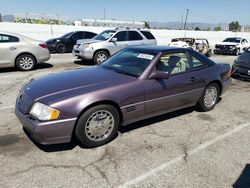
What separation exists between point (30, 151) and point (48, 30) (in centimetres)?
2160

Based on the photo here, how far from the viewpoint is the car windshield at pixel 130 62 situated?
453 centimetres

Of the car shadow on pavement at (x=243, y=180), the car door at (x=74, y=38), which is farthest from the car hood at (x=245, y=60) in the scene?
the car door at (x=74, y=38)

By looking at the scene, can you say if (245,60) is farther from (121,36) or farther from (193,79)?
(121,36)

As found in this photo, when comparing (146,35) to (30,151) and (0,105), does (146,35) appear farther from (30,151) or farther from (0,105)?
(30,151)

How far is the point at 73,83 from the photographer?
404cm

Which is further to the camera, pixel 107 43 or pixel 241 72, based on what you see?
pixel 107 43

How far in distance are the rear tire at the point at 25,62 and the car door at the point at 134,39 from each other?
15.0 feet

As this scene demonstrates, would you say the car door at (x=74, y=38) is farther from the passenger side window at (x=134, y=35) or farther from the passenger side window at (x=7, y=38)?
the passenger side window at (x=7, y=38)

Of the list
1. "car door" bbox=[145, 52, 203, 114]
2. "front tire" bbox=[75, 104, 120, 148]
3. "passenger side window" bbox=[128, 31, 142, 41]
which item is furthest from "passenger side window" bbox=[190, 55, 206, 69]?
"passenger side window" bbox=[128, 31, 142, 41]

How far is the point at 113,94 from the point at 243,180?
2087mm

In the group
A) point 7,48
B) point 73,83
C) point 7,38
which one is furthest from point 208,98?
point 7,38

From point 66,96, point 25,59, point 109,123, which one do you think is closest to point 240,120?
point 109,123

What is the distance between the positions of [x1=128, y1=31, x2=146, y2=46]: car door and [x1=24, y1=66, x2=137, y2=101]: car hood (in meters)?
7.78

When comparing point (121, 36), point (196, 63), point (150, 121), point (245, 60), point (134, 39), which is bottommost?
point (150, 121)
